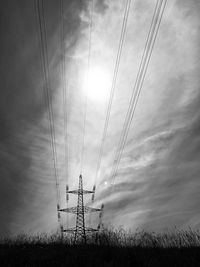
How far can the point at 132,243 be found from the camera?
812 cm

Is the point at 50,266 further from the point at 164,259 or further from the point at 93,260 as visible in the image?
the point at 164,259

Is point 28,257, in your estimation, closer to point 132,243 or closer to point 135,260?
point 135,260

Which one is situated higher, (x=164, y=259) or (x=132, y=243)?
(x=132, y=243)

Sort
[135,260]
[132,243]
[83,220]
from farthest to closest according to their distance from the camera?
[83,220]
[132,243]
[135,260]

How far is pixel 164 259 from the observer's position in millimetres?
4945

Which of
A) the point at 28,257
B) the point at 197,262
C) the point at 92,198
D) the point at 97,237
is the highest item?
the point at 92,198

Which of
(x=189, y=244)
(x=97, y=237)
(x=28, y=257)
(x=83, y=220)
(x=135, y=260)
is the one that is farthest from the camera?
(x=83, y=220)

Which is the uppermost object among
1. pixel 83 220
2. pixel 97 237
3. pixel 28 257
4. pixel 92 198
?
pixel 92 198

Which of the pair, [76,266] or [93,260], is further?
[93,260]

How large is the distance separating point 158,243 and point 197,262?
3.60 metres

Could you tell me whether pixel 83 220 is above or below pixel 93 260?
above

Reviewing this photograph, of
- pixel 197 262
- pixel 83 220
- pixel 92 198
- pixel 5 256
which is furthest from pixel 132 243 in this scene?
pixel 92 198

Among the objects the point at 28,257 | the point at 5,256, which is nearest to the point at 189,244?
the point at 28,257

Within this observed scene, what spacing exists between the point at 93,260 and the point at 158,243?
390cm
